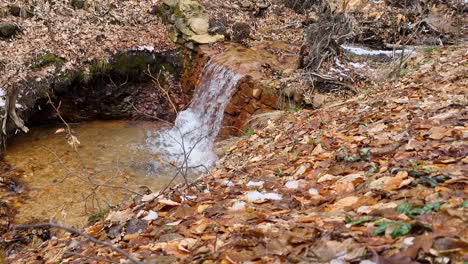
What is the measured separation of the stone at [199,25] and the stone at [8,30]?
450cm

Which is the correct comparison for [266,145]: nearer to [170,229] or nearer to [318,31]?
[170,229]

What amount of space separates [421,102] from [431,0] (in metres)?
7.29

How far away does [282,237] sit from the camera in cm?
171

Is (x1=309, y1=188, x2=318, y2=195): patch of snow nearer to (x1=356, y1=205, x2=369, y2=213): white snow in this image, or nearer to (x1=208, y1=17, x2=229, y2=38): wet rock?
(x1=356, y1=205, x2=369, y2=213): white snow

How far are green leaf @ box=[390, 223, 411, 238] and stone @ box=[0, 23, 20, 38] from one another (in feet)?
32.3

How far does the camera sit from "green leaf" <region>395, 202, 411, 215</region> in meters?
1.62

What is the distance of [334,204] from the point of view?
2.06 meters

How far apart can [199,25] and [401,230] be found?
30.6 ft

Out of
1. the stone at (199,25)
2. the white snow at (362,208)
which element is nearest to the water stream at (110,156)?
the stone at (199,25)

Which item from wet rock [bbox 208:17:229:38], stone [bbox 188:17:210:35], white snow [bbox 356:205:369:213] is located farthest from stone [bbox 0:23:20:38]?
white snow [bbox 356:205:369:213]

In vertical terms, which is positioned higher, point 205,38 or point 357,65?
point 205,38

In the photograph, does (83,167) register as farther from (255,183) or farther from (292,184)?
(292,184)

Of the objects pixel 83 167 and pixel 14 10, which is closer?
pixel 83 167

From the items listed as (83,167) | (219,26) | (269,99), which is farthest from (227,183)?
(219,26)
